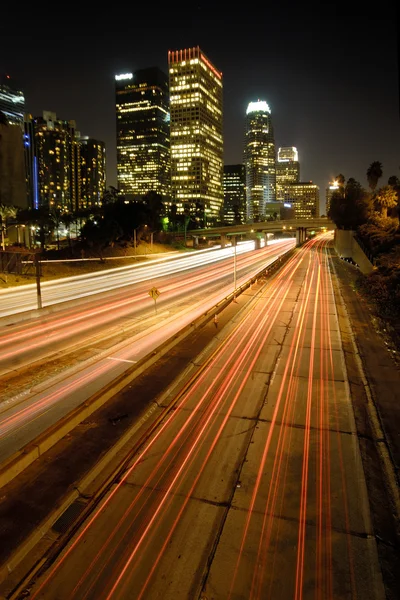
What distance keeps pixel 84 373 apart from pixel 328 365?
9.79 metres

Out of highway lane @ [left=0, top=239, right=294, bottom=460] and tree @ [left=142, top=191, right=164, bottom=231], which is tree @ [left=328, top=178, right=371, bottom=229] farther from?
highway lane @ [left=0, top=239, right=294, bottom=460]

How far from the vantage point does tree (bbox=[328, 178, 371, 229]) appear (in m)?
70.8

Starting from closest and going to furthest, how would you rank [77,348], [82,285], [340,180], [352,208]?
[77,348] < [82,285] < [352,208] < [340,180]

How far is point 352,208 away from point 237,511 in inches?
3107

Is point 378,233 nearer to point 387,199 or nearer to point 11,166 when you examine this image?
point 387,199

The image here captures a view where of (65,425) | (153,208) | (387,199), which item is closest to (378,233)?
(387,199)

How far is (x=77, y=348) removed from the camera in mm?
18141

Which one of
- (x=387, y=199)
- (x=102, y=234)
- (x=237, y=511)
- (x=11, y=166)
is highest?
(x=387, y=199)

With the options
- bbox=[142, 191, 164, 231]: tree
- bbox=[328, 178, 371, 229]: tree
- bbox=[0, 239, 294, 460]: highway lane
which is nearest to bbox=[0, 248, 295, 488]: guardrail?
bbox=[0, 239, 294, 460]: highway lane

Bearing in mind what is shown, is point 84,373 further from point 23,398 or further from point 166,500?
point 166,500

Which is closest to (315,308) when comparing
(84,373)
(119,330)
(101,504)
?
(119,330)

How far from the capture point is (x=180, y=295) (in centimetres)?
3438

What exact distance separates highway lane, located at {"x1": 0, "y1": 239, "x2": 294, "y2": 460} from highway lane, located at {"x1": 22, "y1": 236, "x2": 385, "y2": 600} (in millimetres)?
3474

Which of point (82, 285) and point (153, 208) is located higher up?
point (153, 208)
